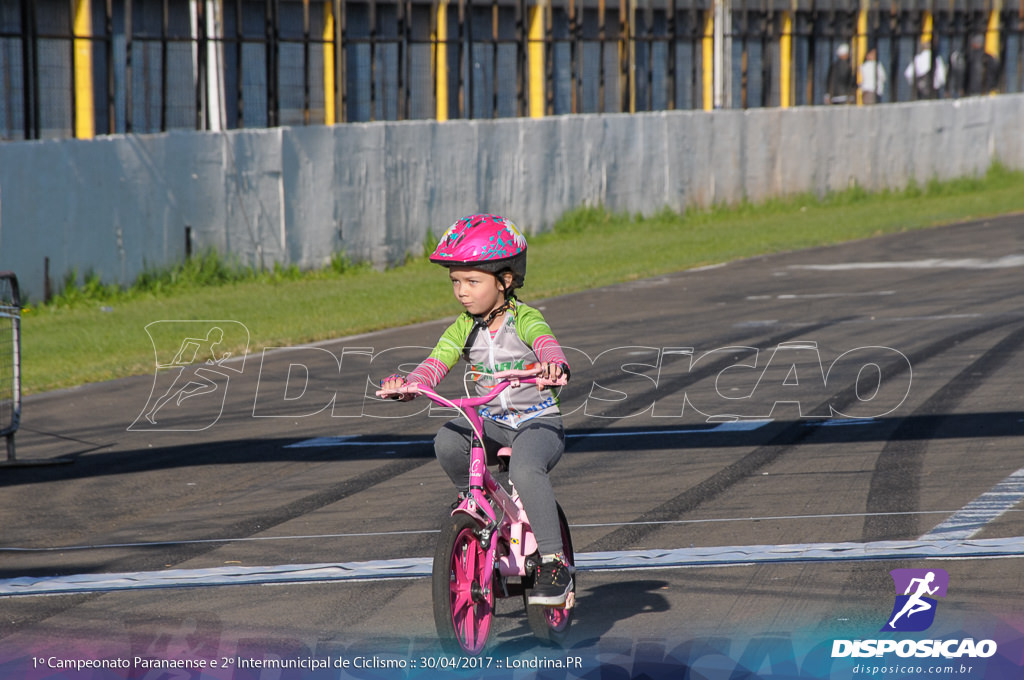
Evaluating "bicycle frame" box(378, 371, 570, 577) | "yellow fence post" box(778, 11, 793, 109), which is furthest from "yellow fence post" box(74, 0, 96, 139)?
"yellow fence post" box(778, 11, 793, 109)

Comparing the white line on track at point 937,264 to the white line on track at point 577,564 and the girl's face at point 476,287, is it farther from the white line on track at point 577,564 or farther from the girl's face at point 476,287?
the girl's face at point 476,287

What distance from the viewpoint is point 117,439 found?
34.4 feet

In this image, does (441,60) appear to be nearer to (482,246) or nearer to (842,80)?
(842,80)

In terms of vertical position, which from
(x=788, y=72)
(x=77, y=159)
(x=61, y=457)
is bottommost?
(x=61, y=457)

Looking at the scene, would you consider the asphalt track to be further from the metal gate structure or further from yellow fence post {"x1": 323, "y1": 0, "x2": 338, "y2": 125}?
yellow fence post {"x1": 323, "y1": 0, "x2": 338, "y2": 125}

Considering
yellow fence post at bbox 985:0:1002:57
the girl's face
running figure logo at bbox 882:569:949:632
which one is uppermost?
yellow fence post at bbox 985:0:1002:57

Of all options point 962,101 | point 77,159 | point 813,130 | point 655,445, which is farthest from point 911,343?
point 962,101

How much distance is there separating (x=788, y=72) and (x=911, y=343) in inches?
982

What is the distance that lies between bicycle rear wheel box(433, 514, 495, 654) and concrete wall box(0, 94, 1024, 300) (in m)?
12.8

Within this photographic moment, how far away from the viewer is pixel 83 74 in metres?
21.7

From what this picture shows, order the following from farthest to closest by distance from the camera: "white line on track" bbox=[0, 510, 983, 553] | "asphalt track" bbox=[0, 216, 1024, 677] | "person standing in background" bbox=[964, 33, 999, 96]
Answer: "person standing in background" bbox=[964, 33, 999, 96] → "white line on track" bbox=[0, 510, 983, 553] → "asphalt track" bbox=[0, 216, 1024, 677]

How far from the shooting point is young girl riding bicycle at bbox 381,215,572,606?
17.9ft

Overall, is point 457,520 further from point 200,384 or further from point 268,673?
point 200,384

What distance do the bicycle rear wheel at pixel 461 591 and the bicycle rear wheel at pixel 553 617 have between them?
165 millimetres
